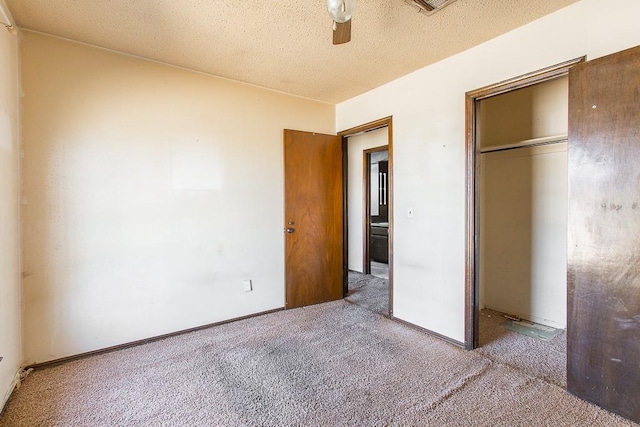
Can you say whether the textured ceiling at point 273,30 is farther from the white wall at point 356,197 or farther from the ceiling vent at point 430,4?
the white wall at point 356,197

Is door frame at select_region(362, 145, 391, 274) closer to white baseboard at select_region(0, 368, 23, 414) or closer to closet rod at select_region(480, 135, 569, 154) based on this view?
closet rod at select_region(480, 135, 569, 154)

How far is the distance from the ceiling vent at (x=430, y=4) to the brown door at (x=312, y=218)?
6.04 ft

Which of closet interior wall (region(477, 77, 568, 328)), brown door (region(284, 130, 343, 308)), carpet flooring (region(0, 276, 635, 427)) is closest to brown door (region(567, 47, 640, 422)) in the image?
carpet flooring (region(0, 276, 635, 427))

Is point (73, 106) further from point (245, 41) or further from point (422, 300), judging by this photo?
point (422, 300)

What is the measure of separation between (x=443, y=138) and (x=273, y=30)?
1.60 m

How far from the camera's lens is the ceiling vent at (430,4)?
5.96 feet

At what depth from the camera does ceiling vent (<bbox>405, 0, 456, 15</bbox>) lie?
182 centimetres

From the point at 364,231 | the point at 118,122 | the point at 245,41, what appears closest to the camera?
the point at 245,41

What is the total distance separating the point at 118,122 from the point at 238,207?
4.01 ft

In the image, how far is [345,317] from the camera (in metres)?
3.19

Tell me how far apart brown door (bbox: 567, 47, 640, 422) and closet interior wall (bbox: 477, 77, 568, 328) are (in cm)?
103

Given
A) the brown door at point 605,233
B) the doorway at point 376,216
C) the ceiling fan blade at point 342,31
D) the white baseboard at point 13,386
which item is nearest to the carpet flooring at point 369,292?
the doorway at point 376,216

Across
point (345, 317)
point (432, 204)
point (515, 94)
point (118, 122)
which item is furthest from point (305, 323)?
point (515, 94)

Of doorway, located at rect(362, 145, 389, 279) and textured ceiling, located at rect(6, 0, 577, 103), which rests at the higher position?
textured ceiling, located at rect(6, 0, 577, 103)
